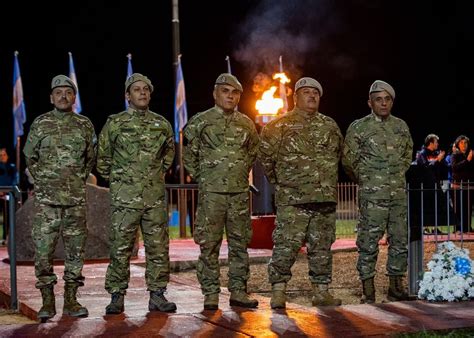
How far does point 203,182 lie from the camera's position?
25.1ft

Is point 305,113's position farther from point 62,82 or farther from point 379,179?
point 62,82

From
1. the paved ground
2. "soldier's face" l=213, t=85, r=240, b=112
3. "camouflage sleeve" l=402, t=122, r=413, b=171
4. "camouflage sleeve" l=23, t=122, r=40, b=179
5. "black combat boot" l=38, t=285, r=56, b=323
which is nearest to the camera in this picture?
the paved ground

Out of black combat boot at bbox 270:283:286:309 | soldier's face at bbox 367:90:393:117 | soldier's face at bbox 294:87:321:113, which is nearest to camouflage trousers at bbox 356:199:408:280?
soldier's face at bbox 367:90:393:117

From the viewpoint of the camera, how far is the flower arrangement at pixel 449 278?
7.85m

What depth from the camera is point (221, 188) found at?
7.56 meters

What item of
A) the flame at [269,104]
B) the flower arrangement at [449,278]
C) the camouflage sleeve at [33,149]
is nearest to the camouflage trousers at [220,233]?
the camouflage sleeve at [33,149]

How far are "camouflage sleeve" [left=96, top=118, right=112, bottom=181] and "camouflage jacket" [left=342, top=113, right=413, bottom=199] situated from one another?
226cm

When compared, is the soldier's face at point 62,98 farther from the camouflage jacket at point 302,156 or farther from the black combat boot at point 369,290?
the black combat boot at point 369,290

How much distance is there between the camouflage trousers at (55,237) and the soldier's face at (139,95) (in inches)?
39.7

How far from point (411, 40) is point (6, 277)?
2756 centimetres

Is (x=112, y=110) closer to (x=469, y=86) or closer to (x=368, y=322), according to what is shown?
(x=469, y=86)

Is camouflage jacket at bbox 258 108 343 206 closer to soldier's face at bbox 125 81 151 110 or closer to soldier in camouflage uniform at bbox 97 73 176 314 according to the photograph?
soldier in camouflage uniform at bbox 97 73 176 314

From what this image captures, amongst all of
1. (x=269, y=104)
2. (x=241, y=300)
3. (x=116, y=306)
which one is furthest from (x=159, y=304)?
(x=269, y=104)

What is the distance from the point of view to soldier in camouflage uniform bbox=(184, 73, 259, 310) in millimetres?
7598
